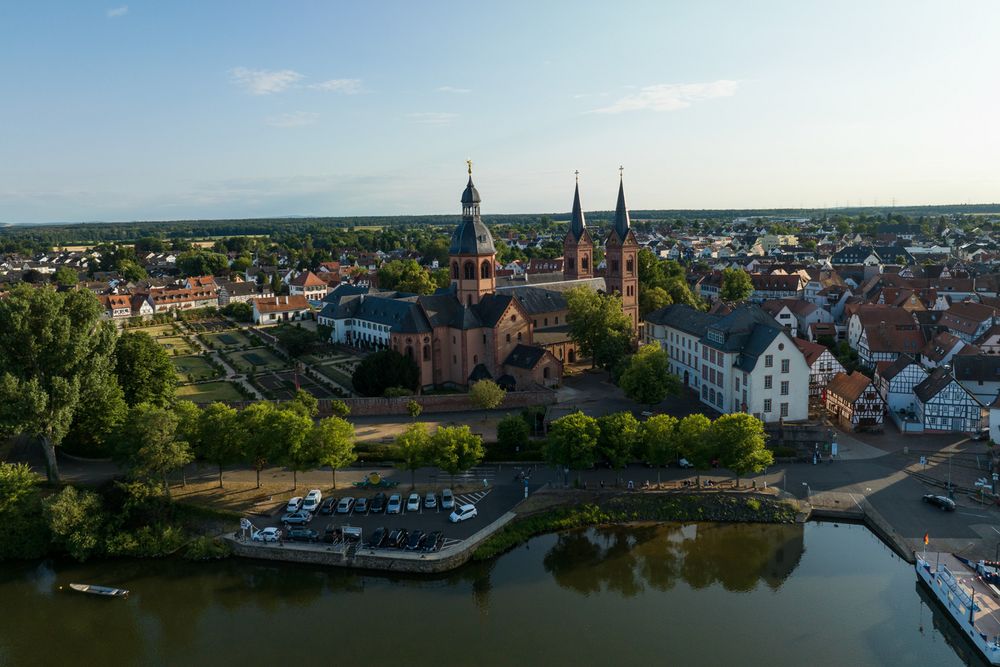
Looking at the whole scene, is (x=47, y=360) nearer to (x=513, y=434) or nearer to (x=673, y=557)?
(x=513, y=434)

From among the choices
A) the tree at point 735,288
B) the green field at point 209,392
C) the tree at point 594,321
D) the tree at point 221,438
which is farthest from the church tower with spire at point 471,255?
the tree at point 735,288

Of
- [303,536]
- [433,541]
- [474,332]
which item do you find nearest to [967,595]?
[433,541]

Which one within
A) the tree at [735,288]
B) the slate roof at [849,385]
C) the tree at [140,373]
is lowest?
the slate roof at [849,385]

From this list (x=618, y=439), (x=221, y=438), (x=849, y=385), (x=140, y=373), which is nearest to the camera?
(x=618, y=439)

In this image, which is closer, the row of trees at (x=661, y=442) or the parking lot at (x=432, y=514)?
the parking lot at (x=432, y=514)

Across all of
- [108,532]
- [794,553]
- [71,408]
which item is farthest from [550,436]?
[71,408]

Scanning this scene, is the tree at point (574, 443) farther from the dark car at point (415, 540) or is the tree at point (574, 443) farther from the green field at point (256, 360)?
the green field at point (256, 360)
